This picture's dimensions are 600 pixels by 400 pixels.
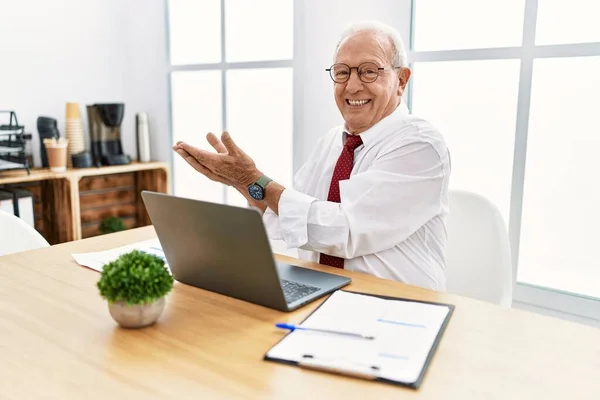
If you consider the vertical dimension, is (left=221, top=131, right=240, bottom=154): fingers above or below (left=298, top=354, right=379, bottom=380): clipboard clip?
above

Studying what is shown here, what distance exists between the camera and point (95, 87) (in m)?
3.45

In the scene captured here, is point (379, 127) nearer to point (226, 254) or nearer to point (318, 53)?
point (226, 254)

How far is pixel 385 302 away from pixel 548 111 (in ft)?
4.22

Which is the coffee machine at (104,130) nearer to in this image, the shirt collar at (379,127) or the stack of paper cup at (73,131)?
the stack of paper cup at (73,131)

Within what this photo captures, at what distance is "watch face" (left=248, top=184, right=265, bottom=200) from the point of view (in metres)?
1.43

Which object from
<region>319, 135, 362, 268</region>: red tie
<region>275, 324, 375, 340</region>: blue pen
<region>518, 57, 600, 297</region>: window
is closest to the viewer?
<region>275, 324, 375, 340</region>: blue pen

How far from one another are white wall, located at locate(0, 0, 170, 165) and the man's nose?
2.04m

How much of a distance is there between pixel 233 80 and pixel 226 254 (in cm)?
220

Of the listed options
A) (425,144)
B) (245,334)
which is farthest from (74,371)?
(425,144)

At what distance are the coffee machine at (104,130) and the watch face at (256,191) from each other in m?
2.08

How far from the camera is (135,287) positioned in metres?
0.97

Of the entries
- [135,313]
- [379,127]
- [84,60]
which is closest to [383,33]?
[379,127]

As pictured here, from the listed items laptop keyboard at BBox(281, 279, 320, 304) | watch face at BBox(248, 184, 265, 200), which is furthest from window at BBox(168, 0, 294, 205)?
laptop keyboard at BBox(281, 279, 320, 304)

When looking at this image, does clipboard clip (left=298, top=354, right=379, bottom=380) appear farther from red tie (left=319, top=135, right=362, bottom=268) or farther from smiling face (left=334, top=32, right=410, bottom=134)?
smiling face (left=334, top=32, right=410, bottom=134)
